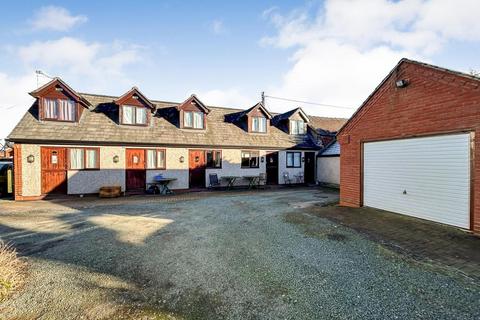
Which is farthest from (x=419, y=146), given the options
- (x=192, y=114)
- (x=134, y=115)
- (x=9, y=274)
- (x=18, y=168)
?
(x=18, y=168)

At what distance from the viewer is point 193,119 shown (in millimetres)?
17016

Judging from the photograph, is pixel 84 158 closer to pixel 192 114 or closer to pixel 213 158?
pixel 192 114

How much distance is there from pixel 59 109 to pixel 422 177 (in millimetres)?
18711

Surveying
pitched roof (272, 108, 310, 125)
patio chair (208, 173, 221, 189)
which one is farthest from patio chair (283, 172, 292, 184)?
patio chair (208, 173, 221, 189)

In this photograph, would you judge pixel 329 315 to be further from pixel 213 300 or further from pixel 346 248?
pixel 346 248

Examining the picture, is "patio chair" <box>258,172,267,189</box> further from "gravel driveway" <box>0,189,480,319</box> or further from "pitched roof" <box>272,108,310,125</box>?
"gravel driveway" <box>0,189,480,319</box>

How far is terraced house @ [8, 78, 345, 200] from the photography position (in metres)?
13.0

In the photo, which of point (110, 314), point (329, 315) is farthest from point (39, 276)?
point (329, 315)

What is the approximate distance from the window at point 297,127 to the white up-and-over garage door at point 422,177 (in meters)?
11.0

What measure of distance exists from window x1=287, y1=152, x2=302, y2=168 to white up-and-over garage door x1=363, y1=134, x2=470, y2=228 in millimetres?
9390

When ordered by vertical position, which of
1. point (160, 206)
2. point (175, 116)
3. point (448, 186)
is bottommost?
point (160, 206)

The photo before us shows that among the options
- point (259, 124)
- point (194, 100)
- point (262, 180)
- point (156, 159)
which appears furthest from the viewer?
point (259, 124)

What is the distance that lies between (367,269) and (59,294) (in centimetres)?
581

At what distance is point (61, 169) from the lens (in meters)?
13.2
